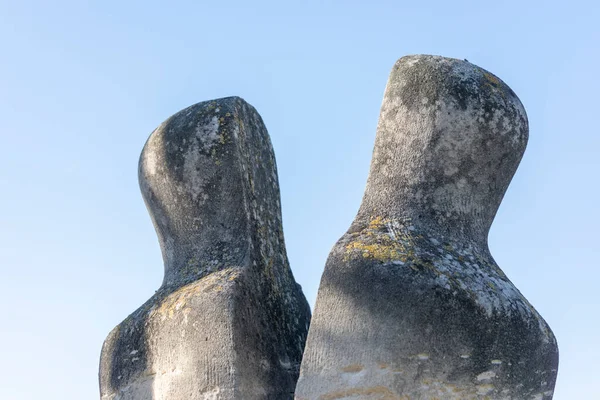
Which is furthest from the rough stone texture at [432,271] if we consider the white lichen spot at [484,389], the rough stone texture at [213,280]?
the rough stone texture at [213,280]

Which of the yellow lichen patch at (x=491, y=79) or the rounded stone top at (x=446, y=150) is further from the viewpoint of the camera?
the yellow lichen patch at (x=491, y=79)

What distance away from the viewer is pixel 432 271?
24.3ft

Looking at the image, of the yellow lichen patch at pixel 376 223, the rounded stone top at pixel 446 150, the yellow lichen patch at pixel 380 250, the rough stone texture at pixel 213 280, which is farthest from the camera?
the rough stone texture at pixel 213 280

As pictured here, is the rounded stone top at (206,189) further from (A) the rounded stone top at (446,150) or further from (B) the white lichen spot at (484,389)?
(B) the white lichen spot at (484,389)

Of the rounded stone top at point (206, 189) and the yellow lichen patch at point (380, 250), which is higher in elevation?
the rounded stone top at point (206, 189)

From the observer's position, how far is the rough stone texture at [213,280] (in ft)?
26.5

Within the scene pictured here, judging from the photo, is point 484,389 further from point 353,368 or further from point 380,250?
point 380,250

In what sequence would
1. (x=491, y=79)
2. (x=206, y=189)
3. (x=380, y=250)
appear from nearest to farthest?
(x=380, y=250) < (x=491, y=79) < (x=206, y=189)

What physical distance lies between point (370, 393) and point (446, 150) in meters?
1.82

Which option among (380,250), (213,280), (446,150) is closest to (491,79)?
(446,150)

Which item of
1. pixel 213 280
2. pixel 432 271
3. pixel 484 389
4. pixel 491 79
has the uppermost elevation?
pixel 491 79

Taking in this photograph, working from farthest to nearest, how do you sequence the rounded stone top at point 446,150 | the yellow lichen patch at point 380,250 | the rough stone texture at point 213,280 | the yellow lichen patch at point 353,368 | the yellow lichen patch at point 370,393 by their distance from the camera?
the rough stone texture at point 213,280
the rounded stone top at point 446,150
the yellow lichen patch at point 380,250
the yellow lichen patch at point 353,368
the yellow lichen patch at point 370,393

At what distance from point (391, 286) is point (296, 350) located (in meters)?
1.70

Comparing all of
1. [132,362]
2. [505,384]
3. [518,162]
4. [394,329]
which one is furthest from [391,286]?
[132,362]
